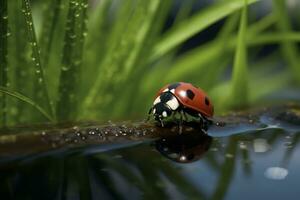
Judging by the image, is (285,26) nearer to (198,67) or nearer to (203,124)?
(198,67)

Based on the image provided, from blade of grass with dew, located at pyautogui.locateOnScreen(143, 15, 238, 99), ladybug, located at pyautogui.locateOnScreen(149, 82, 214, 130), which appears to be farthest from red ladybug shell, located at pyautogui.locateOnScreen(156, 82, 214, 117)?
blade of grass with dew, located at pyautogui.locateOnScreen(143, 15, 238, 99)

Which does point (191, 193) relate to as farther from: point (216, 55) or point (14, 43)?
point (216, 55)

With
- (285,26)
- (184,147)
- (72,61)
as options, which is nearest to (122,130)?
(184,147)

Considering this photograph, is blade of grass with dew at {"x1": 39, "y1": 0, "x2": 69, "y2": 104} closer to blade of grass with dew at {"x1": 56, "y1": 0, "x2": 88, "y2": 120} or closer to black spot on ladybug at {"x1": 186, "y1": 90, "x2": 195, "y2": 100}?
blade of grass with dew at {"x1": 56, "y1": 0, "x2": 88, "y2": 120}

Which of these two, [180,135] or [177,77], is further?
[177,77]

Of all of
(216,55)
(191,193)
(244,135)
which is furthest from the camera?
(216,55)

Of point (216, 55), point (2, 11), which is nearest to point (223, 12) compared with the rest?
point (216, 55)

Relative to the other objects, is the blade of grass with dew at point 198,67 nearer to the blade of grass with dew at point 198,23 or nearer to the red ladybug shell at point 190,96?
the blade of grass with dew at point 198,23
